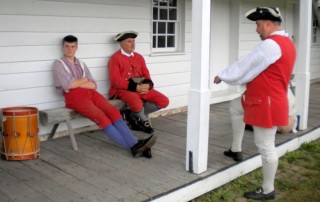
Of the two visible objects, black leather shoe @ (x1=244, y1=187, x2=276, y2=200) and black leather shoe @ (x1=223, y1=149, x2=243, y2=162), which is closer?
black leather shoe @ (x1=244, y1=187, x2=276, y2=200)

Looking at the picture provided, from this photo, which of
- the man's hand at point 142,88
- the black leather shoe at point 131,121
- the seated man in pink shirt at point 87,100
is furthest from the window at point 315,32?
the seated man in pink shirt at point 87,100

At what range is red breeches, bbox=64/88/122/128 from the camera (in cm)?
446

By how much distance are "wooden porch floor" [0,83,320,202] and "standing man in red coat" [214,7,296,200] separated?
0.65 metres

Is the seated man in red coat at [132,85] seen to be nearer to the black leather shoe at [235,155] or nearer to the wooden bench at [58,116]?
the wooden bench at [58,116]

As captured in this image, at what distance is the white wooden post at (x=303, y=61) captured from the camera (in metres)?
5.54

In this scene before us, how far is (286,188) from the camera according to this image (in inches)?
162

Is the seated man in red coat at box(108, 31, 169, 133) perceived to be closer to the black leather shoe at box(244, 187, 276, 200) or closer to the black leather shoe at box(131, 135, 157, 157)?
the black leather shoe at box(131, 135, 157, 157)

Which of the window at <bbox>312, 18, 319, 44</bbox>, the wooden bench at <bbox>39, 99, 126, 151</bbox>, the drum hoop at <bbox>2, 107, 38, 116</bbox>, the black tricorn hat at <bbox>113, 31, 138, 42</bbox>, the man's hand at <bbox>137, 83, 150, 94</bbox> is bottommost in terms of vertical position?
the wooden bench at <bbox>39, 99, 126, 151</bbox>

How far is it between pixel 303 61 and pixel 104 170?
10.7 ft

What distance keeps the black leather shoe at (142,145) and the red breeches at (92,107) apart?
396 mm

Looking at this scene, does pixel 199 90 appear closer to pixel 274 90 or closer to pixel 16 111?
pixel 274 90

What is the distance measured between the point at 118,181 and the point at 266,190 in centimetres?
137

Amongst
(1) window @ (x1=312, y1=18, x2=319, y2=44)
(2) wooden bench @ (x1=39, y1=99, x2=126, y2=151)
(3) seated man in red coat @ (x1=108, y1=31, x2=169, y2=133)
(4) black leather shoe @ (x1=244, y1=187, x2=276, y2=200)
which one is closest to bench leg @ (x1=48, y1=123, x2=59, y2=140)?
(2) wooden bench @ (x1=39, y1=99, x2=126, y2=151)

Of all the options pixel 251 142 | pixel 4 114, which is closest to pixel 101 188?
pixel 4 114
